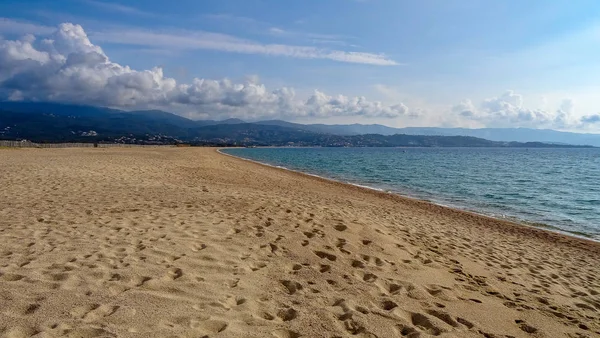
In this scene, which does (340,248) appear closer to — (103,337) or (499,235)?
(103,337)

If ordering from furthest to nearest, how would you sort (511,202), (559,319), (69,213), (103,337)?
1. (511,202)
2. (69,213)
3. (559,319)
4. (103,337)

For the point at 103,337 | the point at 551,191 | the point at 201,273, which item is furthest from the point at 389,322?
the point at 551,191

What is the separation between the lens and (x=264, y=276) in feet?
Result: 18.5

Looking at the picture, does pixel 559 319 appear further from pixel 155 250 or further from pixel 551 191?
pixel 551 191

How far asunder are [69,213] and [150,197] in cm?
314

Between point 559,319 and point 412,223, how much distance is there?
21.7 feet

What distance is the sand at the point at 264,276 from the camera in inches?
163

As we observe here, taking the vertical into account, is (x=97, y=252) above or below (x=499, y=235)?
above


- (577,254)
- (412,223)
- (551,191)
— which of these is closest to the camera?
(577,254)

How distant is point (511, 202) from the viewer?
877 inches

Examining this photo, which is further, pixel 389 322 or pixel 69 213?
pixel 69 213

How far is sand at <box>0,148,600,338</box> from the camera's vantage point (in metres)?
4.13

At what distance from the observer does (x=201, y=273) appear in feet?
18.0

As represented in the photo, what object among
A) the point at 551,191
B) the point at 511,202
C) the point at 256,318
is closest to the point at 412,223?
the point at 256,318
